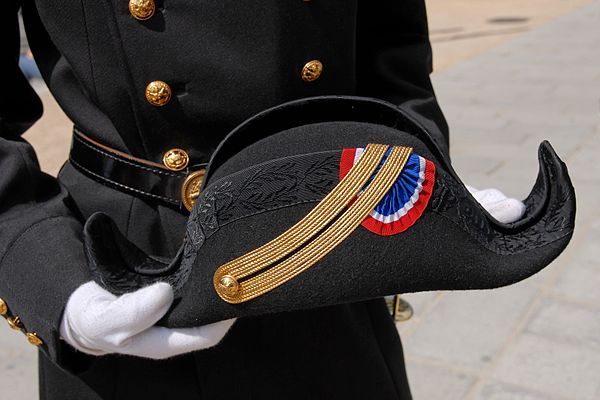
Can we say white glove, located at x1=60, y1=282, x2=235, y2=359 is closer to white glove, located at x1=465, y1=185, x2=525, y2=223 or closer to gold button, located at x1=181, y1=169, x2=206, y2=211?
gold button, located at x1=181, y1=169, x2=206, y2=211

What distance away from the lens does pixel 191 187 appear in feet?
3.19

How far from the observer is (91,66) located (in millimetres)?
975

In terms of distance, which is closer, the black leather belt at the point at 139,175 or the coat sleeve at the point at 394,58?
the black leather belt at the point at 139,175

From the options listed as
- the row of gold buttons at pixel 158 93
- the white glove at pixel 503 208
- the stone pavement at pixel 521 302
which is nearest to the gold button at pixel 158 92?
the row of gold buttons at pixel 158 93

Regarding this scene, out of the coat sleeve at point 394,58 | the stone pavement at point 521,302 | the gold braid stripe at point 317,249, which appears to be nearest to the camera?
the gold braid stripe at point 317,249

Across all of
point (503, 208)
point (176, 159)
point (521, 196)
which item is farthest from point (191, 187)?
point (521, 196)

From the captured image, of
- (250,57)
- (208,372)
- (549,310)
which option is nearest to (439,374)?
(549,310)

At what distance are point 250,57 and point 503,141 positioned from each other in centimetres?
377

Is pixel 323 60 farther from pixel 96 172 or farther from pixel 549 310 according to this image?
pixel 549 310

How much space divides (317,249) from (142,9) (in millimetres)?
351

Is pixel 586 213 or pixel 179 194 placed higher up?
pixel 179 194

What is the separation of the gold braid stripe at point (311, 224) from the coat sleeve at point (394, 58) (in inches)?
14.8

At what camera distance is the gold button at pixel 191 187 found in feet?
3.18

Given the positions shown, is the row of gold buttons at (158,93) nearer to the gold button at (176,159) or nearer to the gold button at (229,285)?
the gold button at (176,159)
